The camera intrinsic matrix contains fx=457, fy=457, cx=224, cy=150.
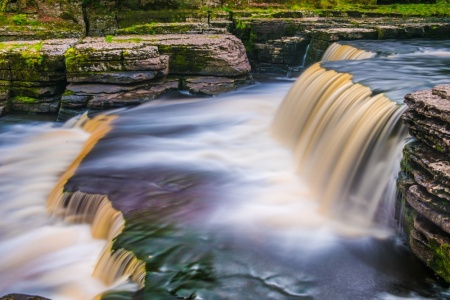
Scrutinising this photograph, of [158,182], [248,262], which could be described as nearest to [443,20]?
[158,182]

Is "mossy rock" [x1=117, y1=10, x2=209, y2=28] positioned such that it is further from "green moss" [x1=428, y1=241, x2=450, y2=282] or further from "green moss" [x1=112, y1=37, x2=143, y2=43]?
"green moss" [x1=428, y1=241, x2=450, y2=282]

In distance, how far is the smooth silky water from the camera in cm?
359

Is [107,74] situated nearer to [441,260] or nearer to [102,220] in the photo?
[102,220]

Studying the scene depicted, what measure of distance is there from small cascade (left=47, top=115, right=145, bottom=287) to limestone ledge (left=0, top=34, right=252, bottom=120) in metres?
2.57

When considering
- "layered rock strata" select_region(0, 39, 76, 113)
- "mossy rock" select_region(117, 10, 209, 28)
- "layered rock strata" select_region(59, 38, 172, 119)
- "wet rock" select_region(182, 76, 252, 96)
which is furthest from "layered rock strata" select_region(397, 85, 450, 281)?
"mossy rock" select_region(117, 10, 209, 28)

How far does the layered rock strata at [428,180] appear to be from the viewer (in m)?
3.28

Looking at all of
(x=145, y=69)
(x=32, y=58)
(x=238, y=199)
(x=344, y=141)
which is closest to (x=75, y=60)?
(x=32, y=58)

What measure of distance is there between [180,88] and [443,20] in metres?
6.72

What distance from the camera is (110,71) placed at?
8.39 metres

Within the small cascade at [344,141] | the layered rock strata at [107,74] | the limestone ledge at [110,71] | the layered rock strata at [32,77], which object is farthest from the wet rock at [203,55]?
the small cascade at [344,141]

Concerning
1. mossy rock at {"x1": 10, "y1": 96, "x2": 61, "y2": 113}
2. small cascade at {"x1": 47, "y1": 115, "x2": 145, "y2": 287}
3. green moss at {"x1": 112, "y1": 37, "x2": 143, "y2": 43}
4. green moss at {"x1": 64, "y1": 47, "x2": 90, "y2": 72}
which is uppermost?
green moss at {"x1": 112, "y1": 37, "x2": 143, "y2": 43}

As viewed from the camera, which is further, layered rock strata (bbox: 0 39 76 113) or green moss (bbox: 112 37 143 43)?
green moss (bbox: 112 37 143 43)

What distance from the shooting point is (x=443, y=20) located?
11.0 metres

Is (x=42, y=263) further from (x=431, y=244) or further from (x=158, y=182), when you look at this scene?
(x=431, y=244)
